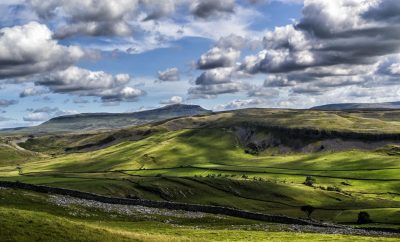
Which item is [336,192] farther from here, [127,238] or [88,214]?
[127,238]

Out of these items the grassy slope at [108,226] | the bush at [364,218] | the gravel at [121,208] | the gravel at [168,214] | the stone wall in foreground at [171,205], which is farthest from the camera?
the bush at [364,218]

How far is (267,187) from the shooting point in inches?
7372

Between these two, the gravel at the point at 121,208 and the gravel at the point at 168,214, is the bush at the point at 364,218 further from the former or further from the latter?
the gravel at the point at 121,208

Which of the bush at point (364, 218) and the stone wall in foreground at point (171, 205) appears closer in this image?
the stone wall in foreground at point (171, 205)

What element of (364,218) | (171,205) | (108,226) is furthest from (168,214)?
(364,218)

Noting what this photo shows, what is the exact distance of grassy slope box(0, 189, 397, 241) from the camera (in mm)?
46562

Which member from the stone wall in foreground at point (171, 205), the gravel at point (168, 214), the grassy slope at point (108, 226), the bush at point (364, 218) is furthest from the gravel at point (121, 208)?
the bush at point (364, 218)

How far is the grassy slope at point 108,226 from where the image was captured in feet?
153

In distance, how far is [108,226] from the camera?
6819 cm

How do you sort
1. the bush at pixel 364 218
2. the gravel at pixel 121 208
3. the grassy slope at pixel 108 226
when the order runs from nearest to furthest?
the grassy slope at pixel 108 226, the gravel at pixel 121 208, the bush at pixel 364 218

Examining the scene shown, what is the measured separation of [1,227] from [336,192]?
16206 centimetres

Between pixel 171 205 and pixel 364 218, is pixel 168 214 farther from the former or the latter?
pixel 364 218

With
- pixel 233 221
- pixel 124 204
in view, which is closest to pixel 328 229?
pixel 233 221

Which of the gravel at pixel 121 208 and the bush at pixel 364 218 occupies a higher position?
the gravel at pixel 121 208
